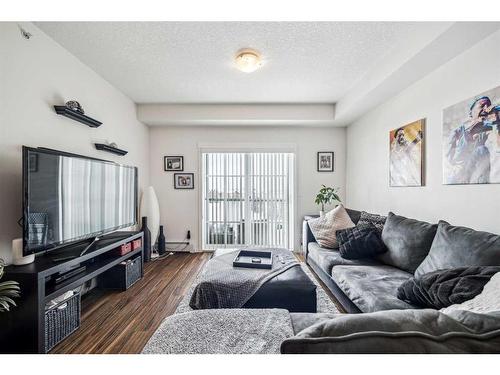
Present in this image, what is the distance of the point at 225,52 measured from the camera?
92.3 inches

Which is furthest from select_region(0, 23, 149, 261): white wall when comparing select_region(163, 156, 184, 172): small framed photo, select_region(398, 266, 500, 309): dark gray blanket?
select_region(398, 266, 500, 309): dark gray blanket

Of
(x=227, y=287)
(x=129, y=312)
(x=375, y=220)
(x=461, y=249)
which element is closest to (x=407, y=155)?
(x=375, y=220)

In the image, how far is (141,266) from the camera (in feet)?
10.1

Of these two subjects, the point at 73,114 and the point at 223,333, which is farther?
the point at 73,114

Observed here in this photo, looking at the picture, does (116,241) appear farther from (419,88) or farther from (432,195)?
(419,88)

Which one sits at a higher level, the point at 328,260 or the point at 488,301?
the point at 488,301

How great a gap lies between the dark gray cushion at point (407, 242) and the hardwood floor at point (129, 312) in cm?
216

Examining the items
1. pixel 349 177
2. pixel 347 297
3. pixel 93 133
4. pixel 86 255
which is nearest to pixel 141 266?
pixel 86 255

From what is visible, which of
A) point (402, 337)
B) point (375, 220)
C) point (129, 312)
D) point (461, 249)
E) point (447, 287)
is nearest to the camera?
point (402, 337)

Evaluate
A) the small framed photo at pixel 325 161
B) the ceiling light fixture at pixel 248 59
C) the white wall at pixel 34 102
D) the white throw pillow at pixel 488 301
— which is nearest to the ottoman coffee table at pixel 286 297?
the white throw pillow at pixel 488 301

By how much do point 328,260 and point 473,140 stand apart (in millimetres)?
1602

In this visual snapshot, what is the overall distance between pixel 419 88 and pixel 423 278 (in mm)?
2040

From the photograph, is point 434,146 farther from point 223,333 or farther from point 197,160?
point 197,160

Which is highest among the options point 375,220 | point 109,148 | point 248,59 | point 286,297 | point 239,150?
point 248,59
